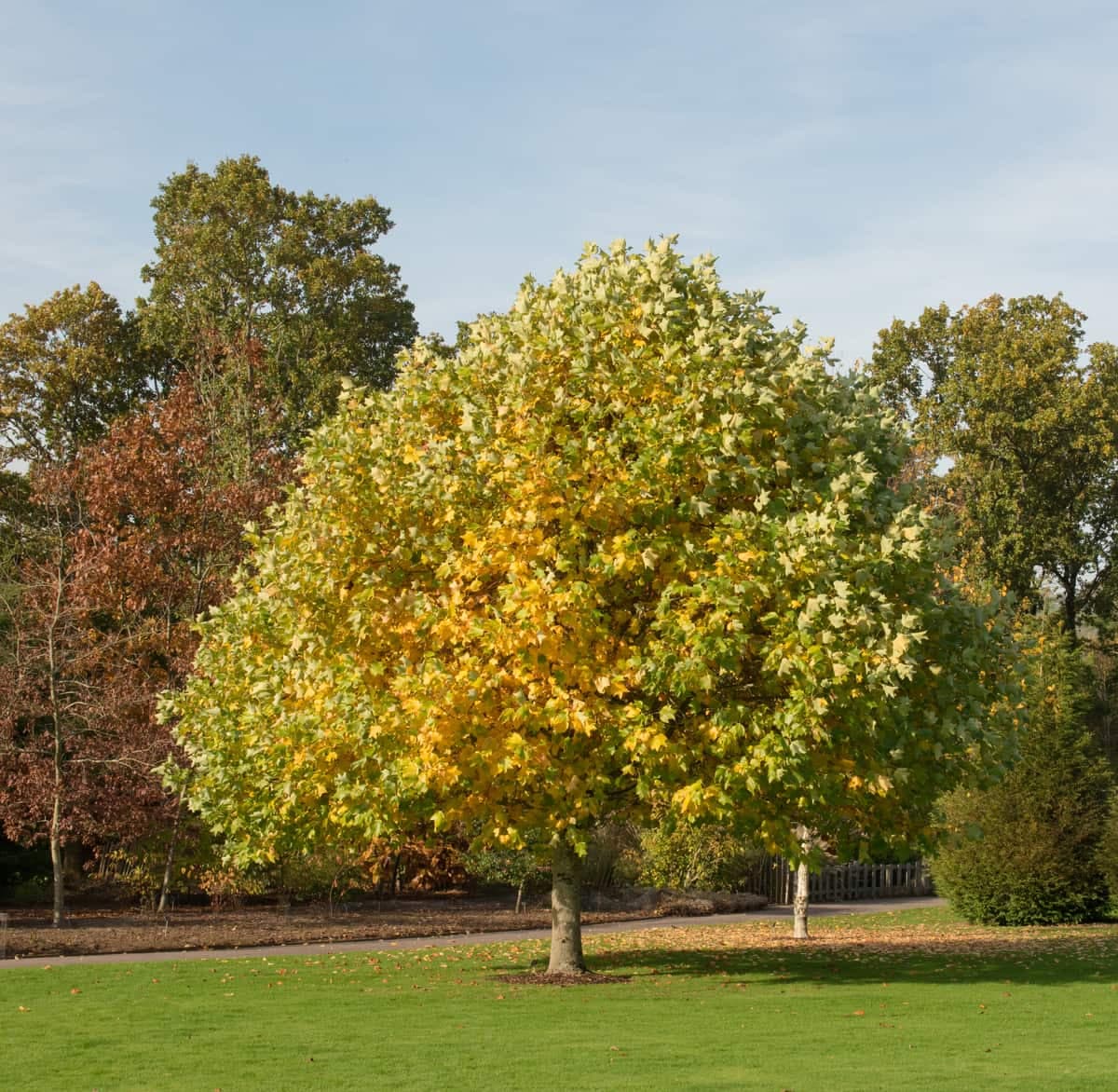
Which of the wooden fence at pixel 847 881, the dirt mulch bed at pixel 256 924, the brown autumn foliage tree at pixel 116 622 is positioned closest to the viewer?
the dirt mulch bed at pixel 256 924

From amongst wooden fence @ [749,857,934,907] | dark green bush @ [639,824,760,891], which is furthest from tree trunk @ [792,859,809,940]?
wooden fence @ [749,857,934,907]

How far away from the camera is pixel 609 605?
17078 millimetres

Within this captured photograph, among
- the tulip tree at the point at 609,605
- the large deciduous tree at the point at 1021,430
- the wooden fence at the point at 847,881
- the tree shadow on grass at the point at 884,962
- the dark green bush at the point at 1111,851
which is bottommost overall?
the wooden fence at the point at 847,881

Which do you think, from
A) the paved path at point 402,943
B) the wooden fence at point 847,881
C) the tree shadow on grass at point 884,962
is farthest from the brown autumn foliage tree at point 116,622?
the wooden fence at point 847,881

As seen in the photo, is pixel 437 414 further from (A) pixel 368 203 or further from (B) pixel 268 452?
(A) pixel 368 203

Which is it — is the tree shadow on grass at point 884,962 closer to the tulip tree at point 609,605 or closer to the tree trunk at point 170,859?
the tulip tree at point 609,605

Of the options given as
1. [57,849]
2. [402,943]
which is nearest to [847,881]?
[402,943]

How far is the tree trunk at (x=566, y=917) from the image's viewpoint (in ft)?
62.8

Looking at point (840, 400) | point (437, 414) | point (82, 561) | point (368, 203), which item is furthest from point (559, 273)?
point (368, 203)

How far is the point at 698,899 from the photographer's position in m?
33.6

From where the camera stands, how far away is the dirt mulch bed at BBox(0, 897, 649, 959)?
23391 mm

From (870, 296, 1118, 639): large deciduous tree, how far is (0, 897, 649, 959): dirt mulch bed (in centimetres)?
2259

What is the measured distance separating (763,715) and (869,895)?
28.2 m

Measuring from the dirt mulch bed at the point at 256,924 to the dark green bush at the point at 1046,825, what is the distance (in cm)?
801
